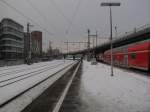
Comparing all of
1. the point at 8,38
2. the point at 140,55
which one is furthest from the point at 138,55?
the point at 8,38

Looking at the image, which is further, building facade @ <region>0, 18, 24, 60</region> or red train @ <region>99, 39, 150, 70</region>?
building facade @ <region>0, 18, 24, 60</region>

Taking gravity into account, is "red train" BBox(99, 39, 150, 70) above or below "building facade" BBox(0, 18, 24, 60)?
below

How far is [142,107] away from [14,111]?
503cm

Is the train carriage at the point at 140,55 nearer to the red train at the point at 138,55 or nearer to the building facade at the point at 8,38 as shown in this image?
the red train at the point at 138,55

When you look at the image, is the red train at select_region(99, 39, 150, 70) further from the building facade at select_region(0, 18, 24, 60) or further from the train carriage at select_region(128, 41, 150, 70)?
the building facade at select_region(0, 18, 24, 60)

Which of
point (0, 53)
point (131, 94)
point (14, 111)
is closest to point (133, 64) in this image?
point (131, 94)

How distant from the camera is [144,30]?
31891mm

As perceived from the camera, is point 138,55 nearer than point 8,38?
Yes

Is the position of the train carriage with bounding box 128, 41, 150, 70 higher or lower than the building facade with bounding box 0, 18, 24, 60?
lower

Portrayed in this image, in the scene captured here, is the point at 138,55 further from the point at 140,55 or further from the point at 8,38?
the point at 8,38

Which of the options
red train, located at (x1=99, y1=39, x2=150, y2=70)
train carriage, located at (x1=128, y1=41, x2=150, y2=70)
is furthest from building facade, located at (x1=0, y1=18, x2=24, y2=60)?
train carriage, located at (x1=128, y1=41, x2=150, y2=70)

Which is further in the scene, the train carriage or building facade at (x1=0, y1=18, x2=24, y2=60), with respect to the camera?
building facade at (x1=0, y1=18, x2=24, y2=60)

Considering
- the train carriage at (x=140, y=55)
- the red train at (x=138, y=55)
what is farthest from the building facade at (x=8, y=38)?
the train carriage at (x=140, y=55)

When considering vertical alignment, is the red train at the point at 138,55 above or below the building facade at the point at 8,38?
below
